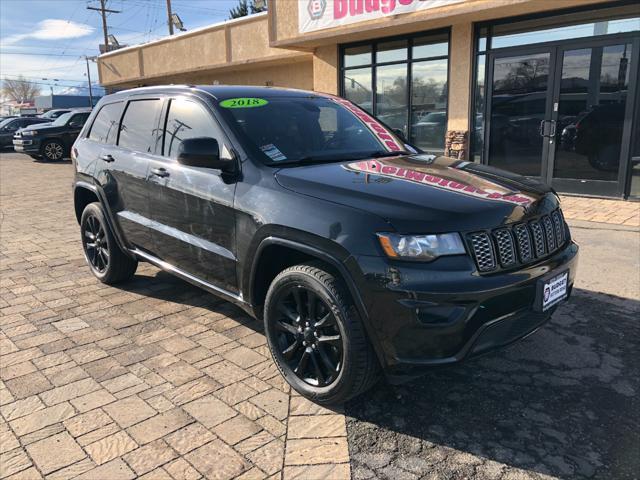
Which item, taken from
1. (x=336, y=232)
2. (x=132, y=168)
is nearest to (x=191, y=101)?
(x=132, y=168)

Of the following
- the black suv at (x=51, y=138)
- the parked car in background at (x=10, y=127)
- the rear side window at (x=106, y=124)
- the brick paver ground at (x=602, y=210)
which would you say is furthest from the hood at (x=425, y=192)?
the parked car in background at (x=10, y=127)

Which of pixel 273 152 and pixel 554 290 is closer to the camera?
pixel 554 290

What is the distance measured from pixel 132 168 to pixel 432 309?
2.92 meters

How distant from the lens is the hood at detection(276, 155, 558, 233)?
2559mm

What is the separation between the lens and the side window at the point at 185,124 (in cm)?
363

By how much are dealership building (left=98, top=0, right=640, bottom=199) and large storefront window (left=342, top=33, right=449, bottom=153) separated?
Answer: 2cm

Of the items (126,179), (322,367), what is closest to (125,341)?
(126,179)

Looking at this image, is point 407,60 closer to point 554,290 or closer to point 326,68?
point 326,68

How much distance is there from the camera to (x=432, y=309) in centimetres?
244

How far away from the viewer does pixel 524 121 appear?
982 centimetres

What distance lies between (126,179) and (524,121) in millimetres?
7772

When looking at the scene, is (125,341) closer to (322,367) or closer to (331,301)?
(322,367)

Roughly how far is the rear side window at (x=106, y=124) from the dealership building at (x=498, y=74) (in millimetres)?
6088

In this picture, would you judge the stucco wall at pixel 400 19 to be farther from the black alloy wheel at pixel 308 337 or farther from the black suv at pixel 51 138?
the black suv at pixel 51 138
